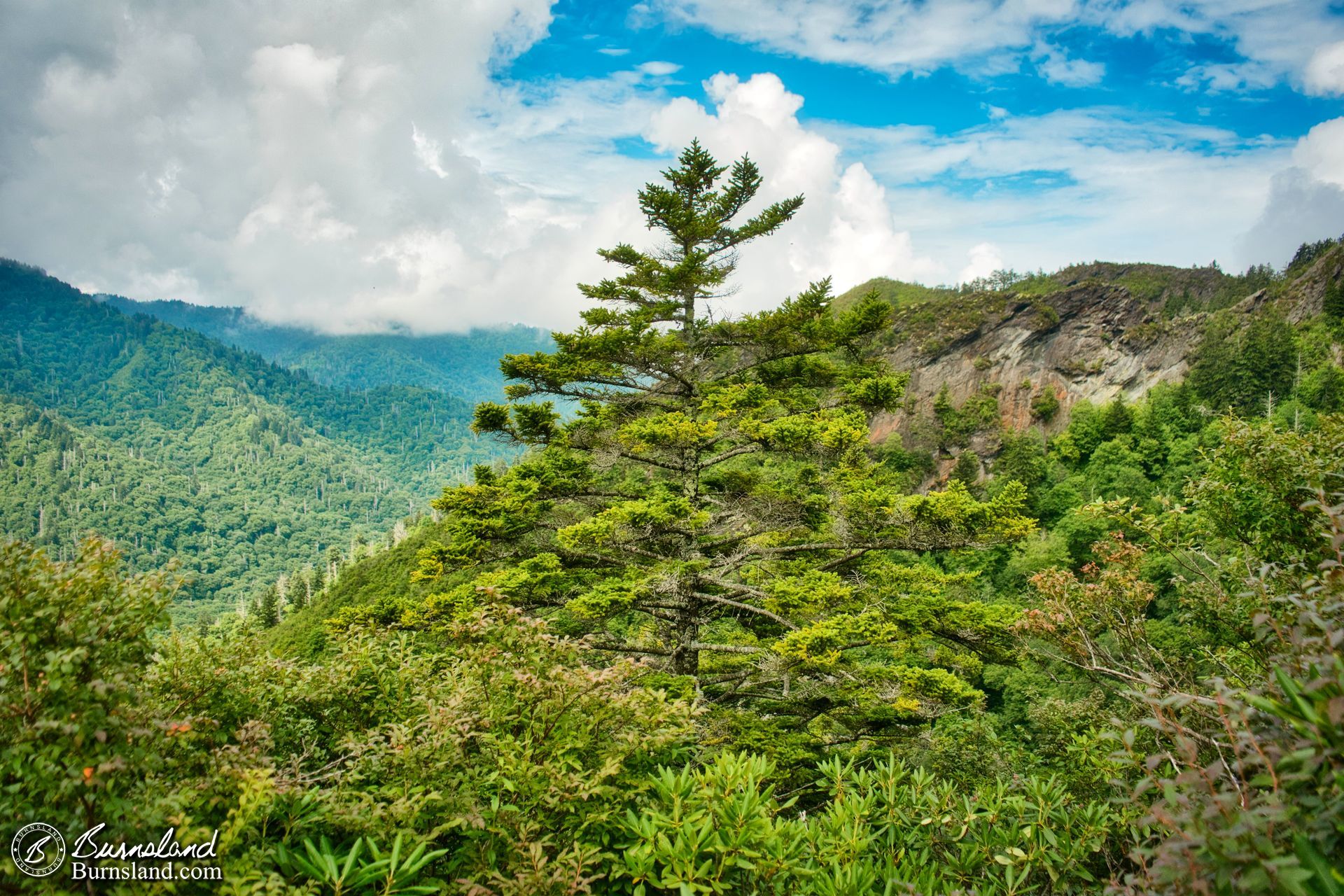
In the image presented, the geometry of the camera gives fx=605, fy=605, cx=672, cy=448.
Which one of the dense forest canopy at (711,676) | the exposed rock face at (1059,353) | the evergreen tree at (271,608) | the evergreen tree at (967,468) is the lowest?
the evergreen tree at (271,608)

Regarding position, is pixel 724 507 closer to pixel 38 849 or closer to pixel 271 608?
pixel 38 849

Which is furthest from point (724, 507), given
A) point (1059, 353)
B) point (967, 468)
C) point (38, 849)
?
point (1059, 353)

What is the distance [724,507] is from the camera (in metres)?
10.7

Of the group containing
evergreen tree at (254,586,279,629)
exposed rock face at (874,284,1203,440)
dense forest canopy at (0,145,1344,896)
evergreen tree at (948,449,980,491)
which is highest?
exposed rock face at (874,284,1203,440)

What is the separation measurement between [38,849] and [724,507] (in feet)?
29.8

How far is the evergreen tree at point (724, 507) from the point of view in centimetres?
844

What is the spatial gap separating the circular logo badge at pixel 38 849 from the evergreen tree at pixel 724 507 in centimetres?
553

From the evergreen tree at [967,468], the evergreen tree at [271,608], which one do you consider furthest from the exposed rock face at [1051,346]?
the evergreen tree at [271,608]

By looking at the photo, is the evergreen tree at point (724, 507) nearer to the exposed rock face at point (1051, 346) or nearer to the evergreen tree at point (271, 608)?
the exposed rock face at point (1051, 346)

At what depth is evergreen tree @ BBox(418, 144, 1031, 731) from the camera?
8.44 metres

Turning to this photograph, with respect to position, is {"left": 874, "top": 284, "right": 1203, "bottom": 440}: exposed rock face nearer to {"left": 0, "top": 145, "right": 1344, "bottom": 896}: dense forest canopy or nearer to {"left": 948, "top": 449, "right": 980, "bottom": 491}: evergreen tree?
{"left": 948, "top": 449, "right": 980, "bottom": 491}: evergreen tree

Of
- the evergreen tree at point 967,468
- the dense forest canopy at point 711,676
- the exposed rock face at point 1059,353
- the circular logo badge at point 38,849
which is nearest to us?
the circular logo badge at point 38,849

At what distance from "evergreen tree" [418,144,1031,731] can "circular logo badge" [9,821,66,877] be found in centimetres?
553

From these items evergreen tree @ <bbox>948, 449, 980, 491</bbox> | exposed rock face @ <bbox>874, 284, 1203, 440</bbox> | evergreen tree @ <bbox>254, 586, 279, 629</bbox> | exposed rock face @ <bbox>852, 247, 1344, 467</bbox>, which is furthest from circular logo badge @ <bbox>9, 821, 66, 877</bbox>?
exposed rock face @ <bbox>874, 284, 1203, 440</bbox>
